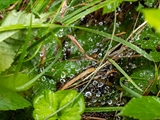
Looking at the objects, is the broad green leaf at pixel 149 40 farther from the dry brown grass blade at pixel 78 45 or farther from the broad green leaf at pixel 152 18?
the broad green leaf at pixel 152 18

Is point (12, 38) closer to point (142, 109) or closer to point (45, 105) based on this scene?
point (45, 105)

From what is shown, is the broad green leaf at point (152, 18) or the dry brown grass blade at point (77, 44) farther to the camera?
the dry brown grass blade at point (77, 44)

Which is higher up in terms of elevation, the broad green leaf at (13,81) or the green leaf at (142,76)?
the broad green leaf at (13,81)

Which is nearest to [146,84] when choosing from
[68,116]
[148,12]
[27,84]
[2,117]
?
[68,116]

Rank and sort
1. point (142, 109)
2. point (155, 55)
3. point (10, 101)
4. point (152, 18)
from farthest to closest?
point (155, 55), point (10, 101), point (142, 109), point (152, 18)

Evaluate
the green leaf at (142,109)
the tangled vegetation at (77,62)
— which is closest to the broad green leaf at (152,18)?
the green leaf at (142,109)

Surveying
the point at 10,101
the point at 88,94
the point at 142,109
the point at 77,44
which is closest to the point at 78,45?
the point at 77,44

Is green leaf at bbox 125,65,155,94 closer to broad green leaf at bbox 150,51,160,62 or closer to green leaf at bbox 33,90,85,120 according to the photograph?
broad green leaf at bbox 150,51,160,62
